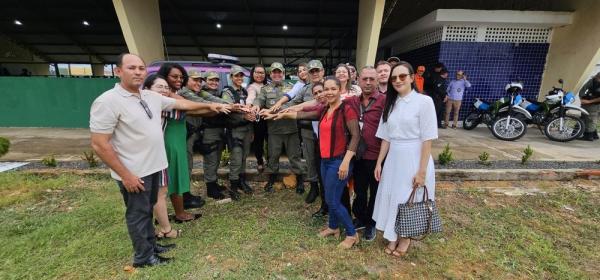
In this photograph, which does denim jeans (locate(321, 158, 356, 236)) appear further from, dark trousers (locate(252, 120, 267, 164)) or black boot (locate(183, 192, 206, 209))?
black boot (locate(183, 192, 206, 209))

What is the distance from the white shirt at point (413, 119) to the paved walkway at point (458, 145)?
369 centimetres

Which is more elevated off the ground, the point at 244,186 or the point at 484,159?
the point at 484,159

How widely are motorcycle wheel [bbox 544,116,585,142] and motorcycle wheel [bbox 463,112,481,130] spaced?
4.85ft

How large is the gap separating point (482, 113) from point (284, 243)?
7206 millimetres

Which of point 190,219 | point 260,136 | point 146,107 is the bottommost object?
point 190,219

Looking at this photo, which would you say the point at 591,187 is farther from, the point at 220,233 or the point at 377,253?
the point at 220,233

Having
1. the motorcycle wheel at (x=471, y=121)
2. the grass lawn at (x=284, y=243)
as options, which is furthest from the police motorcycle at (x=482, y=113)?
the grass lawn at (x=284, y=243)

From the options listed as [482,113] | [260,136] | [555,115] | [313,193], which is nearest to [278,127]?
[260,136]

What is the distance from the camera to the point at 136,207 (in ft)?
7.41

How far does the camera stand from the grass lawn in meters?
2.45

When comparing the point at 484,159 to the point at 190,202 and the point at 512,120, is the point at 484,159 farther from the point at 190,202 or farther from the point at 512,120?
the point at 190,202

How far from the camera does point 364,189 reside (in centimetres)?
Result: 295

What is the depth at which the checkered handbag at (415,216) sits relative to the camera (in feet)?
8.07

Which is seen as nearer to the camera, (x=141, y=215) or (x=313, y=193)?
(x=141, y=215)
